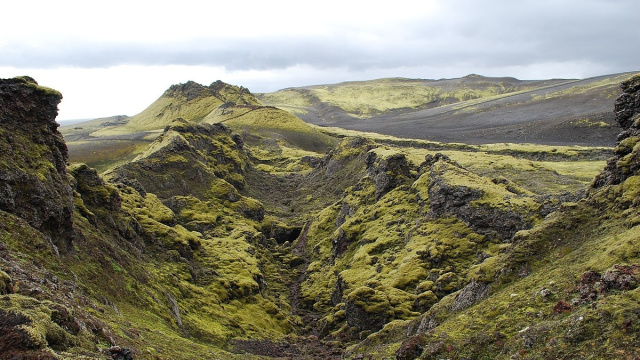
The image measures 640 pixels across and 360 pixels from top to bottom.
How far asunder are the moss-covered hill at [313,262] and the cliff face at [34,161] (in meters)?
0.12

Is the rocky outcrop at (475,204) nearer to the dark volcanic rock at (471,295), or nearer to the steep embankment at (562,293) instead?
the steep embankment at (562,293)

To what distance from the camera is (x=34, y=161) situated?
2842cm

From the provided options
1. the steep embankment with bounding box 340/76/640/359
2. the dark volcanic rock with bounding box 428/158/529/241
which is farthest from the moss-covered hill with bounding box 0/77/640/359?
the dark volcanic rock with bounding box 428/158/529/241

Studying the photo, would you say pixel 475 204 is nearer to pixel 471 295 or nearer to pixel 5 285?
pixel 471 295

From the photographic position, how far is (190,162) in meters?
86.3

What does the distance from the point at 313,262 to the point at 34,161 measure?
4102 centimetres

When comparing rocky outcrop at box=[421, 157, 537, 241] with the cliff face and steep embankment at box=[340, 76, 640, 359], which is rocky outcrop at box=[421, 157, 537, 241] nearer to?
steep embankment at box=[340, 76, 640, 359]

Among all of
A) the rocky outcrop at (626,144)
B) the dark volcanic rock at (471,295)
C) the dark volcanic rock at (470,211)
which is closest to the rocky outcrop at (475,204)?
the dark volcanic rock at (470,211)

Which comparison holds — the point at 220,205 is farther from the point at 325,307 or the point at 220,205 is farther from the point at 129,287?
the point at 129,287

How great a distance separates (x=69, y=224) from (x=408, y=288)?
93.6 ft

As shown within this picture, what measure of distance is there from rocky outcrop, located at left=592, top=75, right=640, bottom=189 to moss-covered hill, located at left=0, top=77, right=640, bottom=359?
0.31 ft

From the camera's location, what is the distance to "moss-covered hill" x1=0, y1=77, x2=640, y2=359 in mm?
16125

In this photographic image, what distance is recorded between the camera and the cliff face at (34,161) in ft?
84.3

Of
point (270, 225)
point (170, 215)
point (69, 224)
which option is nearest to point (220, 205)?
point (270, 225)
